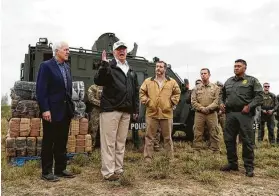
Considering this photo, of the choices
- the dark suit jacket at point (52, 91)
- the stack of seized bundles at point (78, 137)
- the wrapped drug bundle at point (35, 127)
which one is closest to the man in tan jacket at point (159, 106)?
the stack of seized bundles at point (78, 137)

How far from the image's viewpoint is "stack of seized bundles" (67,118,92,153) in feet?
19.2

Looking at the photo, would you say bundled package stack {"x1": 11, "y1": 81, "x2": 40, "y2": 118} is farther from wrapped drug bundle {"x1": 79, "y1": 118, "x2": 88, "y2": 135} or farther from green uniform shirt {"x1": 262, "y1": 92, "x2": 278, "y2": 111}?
green uniform shirt {"x1": 262, "y1": 92, "x2": 278, "y2": 111}

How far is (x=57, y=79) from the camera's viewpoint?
437 cm

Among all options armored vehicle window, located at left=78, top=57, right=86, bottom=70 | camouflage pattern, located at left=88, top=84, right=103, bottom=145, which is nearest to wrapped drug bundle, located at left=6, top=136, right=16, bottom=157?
camouflage pattern, located at left=88, top=84, right=103, bottom=145

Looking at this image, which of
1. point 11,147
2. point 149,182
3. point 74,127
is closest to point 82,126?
point 74,127

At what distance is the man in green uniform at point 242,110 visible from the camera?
492cm

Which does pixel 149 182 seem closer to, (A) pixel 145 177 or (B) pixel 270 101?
(A) pixel 145 177

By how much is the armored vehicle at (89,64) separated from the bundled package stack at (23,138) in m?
1.87

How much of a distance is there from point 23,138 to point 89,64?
2762 millimetres

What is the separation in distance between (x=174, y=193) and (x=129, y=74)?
183cm

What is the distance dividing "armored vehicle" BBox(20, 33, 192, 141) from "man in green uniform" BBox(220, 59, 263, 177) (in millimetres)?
2467

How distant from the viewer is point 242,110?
16.2 ft

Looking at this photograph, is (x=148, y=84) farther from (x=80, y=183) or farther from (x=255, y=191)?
(x=255, y=191)

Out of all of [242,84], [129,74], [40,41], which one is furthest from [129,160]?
[40,41]
